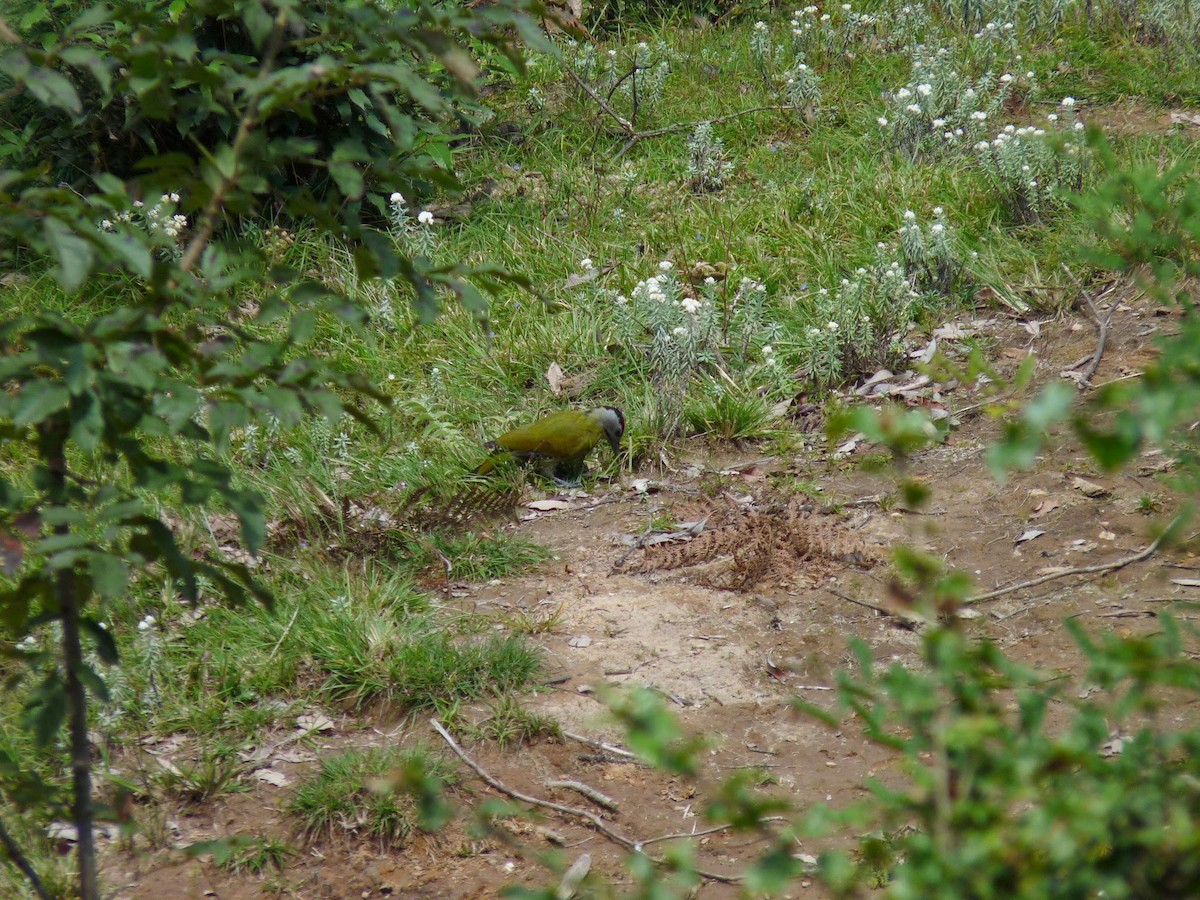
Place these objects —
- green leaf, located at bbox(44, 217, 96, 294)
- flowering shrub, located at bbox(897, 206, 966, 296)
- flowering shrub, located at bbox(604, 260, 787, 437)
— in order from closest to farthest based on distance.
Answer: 1. green leaf, located at bbox(44, 217, 96, 294)
2. flowering shrub, located at bbox(604, 260, 787, 437)
3. flowering shrub, located at bbox(897, 206, 966, 296)

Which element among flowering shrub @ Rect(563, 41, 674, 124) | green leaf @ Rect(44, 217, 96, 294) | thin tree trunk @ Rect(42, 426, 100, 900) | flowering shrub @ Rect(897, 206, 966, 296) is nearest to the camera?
green leaf @ Rect(44, 217, 96, 294)

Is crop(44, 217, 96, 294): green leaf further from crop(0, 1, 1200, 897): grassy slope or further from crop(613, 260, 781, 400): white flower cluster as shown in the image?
crop(613, 260, 781, 400): white flower cluster

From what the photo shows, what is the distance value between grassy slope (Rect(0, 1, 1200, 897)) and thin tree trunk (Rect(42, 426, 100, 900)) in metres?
0.69

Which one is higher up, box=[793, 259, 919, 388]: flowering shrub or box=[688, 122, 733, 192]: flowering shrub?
box=[688, 122, 733, 192]: flowering shrub

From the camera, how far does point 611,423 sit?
4891 millimetres

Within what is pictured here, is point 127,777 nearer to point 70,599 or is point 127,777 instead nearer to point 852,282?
point 70,599

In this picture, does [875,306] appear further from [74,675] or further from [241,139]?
[74,675]

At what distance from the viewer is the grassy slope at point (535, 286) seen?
3.56m

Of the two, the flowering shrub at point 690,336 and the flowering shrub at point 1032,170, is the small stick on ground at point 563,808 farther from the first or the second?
the flowering shrub at point 1032,170

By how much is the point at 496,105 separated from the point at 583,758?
5.61 meters

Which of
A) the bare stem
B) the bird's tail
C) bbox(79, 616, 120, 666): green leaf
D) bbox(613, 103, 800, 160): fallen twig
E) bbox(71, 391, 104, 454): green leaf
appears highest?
the bare stem

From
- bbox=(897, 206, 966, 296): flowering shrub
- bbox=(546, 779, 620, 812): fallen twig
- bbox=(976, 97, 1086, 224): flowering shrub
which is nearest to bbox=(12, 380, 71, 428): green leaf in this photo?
bbox=(546, 779, 620, 812): fallen twig

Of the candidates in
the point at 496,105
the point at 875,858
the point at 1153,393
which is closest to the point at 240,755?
the point at 875,858

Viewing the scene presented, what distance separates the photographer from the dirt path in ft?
9.84
